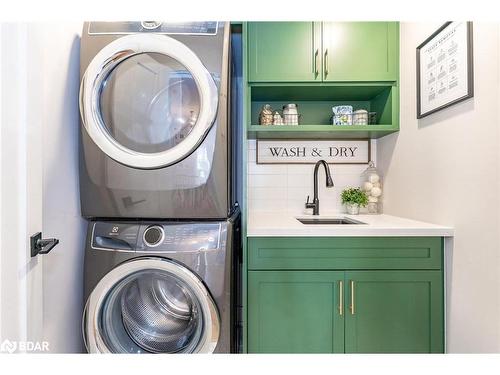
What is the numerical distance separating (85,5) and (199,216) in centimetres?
79

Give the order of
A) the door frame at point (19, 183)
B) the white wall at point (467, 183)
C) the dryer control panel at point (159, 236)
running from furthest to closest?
the dryer control panel at point (159, 236)
the white wall at point (467, 183)
the door frame at point (19, 183)

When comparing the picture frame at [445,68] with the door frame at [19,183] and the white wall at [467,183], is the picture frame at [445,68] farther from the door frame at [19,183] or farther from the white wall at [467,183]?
the door frame at [19,183]

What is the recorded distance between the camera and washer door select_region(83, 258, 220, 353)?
3.64 ft

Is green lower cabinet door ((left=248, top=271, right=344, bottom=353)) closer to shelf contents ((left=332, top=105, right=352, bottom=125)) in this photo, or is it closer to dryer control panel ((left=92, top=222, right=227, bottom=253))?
dryer control panel ((left=92, top=222, right=227, bottom=253))

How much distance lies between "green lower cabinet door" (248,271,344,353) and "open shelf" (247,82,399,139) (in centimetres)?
87

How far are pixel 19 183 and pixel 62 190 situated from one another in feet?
1.56

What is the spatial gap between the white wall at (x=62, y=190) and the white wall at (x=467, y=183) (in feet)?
5.66

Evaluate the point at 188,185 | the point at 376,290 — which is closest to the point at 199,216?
the point at 188,185

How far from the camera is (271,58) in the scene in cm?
161

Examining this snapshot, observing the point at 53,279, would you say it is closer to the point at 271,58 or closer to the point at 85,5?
the point at 85,5

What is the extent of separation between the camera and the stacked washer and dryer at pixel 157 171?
1.11 meters

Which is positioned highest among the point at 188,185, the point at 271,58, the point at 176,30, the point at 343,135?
the point at 271,58

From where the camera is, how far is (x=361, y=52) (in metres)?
1.62

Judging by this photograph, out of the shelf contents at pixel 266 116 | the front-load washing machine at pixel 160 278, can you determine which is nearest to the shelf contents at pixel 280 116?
the shelf contents at pixel 266 116
